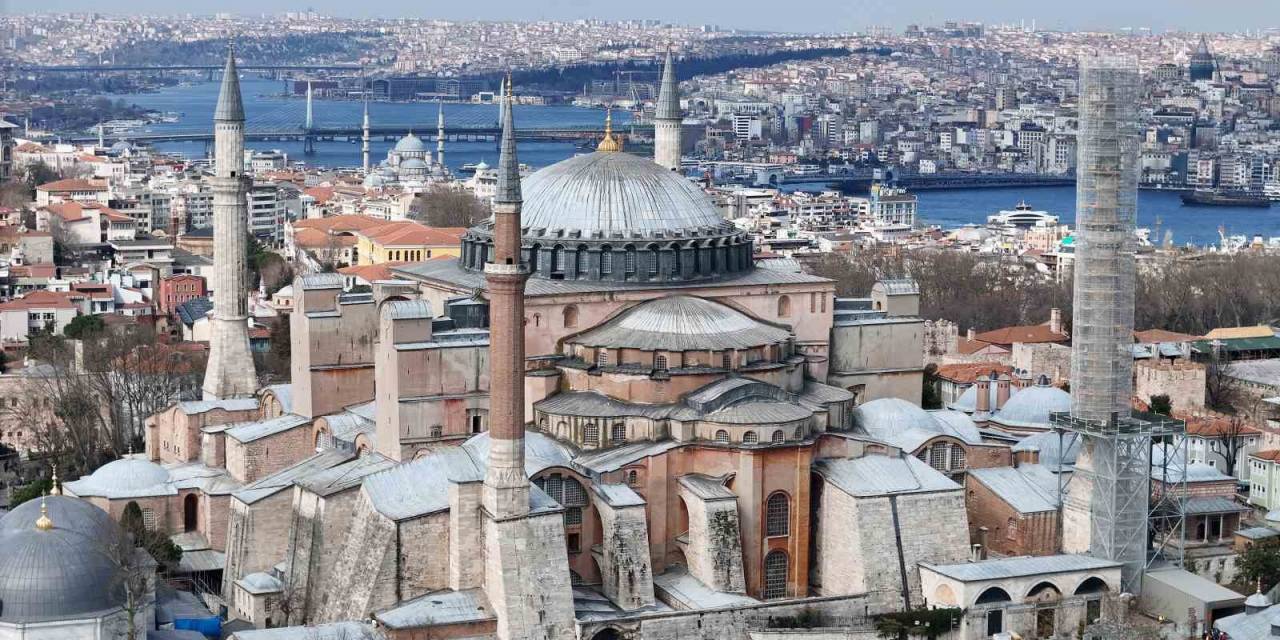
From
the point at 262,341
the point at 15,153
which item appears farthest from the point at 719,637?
the point at 15,153

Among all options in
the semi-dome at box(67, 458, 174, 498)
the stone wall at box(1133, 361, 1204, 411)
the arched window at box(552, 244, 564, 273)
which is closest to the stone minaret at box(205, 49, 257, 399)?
the semi-dome at box(67, 458, 174, 498)

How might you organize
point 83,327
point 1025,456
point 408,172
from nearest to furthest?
point 1025,456 < point 83,327 < point 408,172

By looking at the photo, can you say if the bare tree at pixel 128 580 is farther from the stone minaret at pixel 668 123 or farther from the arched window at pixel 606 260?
the stone minaret at pixel 668 123

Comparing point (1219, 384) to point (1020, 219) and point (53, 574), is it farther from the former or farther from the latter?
point (1020, 219)

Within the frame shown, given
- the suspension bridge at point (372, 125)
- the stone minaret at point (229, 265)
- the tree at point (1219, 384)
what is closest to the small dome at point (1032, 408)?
the tree at point (1219, 384)

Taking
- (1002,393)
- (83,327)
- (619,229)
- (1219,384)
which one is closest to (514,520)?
(619,229)

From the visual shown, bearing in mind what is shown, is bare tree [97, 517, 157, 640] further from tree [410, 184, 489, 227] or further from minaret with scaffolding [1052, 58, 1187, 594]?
tree [410, 184, 489, 227]
